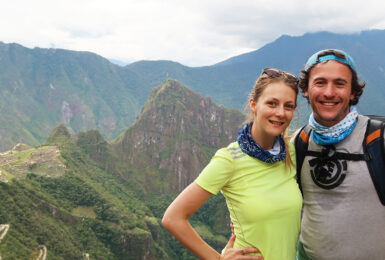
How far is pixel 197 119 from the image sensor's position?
123 meters

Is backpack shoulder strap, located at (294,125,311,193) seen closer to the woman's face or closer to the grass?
the woman's face

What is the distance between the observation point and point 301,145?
3646 mm

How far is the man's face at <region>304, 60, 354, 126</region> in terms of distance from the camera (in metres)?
3.30

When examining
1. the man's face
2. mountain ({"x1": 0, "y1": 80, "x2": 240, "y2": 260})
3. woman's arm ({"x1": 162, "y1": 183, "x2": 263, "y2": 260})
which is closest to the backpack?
the man's face

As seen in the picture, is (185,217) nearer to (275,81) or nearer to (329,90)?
(275,81)

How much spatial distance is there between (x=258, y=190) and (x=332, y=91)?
4.50ft

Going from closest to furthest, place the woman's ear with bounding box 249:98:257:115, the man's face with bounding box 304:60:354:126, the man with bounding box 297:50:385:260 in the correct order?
the man with bounding box 297:50:385:260
the man's face with bounding box 304:60:354:126
the woman's ear with bounding box 249:98:257:115

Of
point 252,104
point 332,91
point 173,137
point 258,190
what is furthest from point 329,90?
point 173,137

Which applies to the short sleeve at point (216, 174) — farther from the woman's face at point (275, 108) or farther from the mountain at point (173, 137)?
the mountain at point (173, 137)

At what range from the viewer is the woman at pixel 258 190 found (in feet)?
9.84

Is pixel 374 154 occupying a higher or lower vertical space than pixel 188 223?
higher

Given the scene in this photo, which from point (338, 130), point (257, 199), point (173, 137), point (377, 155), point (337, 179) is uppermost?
point (338, 130)

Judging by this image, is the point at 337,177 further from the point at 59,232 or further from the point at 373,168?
the point at 59,232

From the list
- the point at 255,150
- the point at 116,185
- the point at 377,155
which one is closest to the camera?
the point at 377,155
